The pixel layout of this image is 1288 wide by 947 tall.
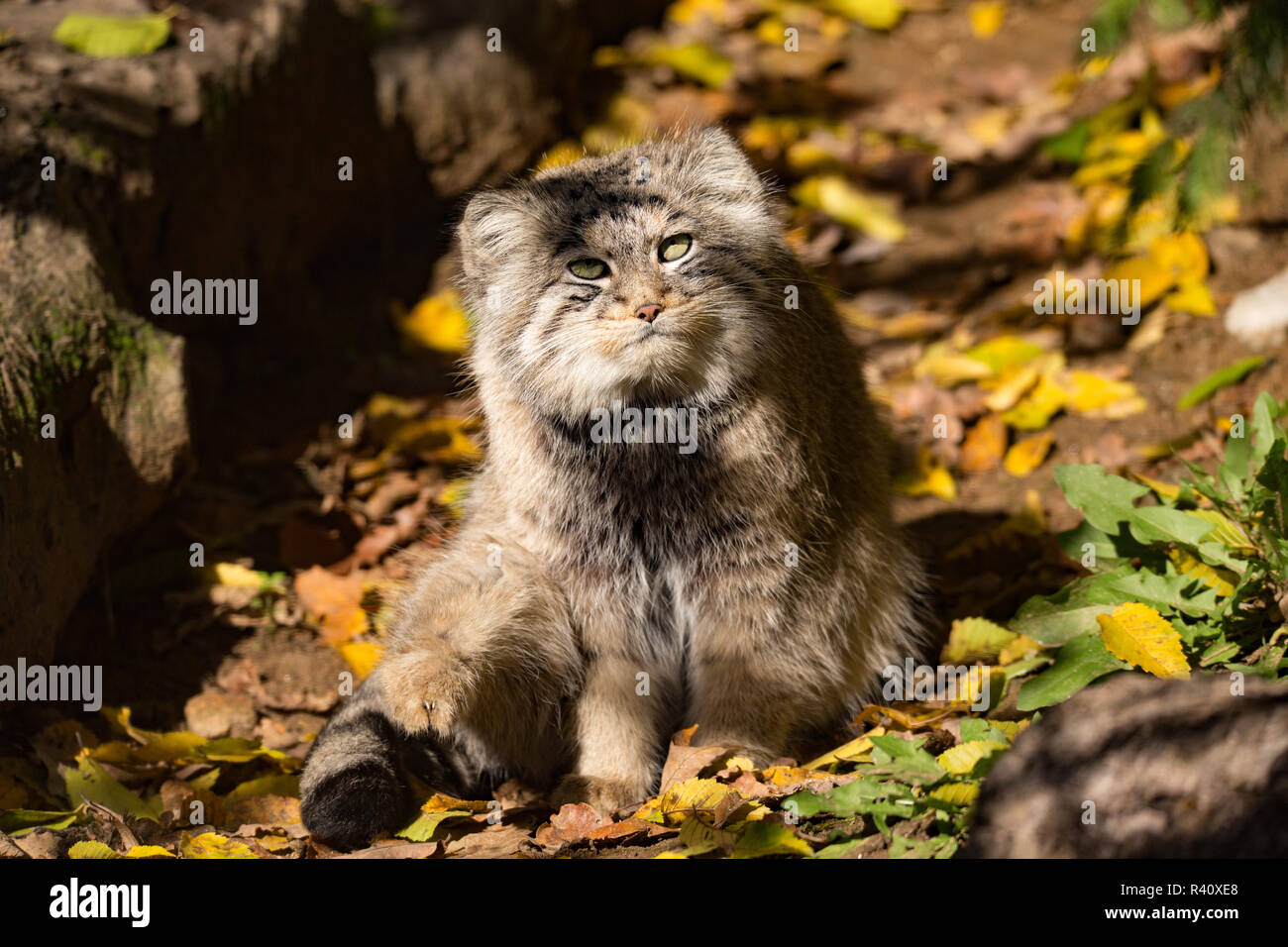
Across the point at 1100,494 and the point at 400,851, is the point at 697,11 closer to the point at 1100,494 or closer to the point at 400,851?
the point at 1100,494

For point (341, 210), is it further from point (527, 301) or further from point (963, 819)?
point (963, 819)

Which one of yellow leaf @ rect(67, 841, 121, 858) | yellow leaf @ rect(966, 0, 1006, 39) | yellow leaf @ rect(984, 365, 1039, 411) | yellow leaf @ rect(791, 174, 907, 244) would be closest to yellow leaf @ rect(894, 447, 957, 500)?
yellow leaf @ rect(984, 365, 1039, 411)

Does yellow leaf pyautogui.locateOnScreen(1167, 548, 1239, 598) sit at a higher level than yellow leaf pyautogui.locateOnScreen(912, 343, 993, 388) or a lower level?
lower

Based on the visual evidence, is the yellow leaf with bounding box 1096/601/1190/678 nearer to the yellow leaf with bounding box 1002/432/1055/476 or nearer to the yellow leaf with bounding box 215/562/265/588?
the yellow leaf with bounding box 1002/432/1055/476

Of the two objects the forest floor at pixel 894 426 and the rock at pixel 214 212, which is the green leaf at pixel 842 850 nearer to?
the forest floor at pixel 894 426

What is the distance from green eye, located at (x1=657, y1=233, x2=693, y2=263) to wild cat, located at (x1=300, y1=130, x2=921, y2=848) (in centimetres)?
2

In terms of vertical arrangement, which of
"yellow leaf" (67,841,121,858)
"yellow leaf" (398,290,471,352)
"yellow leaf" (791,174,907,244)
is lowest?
"yellow leaf" (67,841,121,858)

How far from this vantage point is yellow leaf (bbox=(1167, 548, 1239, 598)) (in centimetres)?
387

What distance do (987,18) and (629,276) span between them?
6361mm

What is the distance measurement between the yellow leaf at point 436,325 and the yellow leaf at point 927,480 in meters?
2.60

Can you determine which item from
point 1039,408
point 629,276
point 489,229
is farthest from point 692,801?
point 1039,408

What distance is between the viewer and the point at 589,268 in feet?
12.7

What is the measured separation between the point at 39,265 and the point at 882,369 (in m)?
4.12

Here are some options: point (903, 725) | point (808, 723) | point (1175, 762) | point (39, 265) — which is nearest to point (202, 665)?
point (39, 265)
